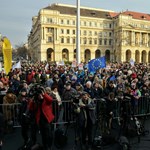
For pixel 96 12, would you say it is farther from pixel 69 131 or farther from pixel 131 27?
pixel 69 131

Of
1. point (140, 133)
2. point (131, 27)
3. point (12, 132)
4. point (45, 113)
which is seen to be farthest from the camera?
point (131, 27)

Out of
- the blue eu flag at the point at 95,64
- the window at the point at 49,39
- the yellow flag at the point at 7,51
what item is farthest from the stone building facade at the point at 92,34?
the yellow flag at the point at 7,51

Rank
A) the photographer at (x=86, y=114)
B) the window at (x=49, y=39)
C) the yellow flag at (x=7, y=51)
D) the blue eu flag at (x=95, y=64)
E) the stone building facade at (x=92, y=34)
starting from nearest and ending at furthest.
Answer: the photographer at (x=86, y=114)
the yellow flag at (x=7, y=51)
the blue eu flag at (x=95, y=64)
the stone building facade at (x=92, y=34)
the window at (x=49, y=39)

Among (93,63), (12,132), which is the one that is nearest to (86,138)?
(12,132)

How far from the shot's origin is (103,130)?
787cm

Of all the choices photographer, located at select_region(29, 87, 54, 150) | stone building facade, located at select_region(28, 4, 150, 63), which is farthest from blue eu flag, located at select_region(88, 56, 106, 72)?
stone building facade, located at select_region(28, 4, 150, 63)

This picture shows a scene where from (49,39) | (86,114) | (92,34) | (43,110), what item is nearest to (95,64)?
(86,114)

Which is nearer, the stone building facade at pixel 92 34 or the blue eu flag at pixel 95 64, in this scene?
the blue eu flag at pixel 95 64

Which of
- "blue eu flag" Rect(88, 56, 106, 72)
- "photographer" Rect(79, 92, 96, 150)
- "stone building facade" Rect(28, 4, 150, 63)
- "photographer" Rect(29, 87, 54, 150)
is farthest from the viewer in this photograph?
"stone building facade" Rect(28, 4, 150, 63)

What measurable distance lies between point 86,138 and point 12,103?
3.24 meters

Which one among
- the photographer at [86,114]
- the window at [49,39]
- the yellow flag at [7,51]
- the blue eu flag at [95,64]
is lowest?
the photographer at [86,114]

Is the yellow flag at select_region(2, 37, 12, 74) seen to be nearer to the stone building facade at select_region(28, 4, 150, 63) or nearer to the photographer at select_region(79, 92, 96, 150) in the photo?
the photographer at select_region(79, 92, 96, 150)

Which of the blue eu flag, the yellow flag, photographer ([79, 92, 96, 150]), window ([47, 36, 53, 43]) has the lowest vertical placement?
photographer ([79, 92, 96, 150])

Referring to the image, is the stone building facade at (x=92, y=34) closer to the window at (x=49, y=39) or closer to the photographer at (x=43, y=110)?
the window at (x=49, y=39)
